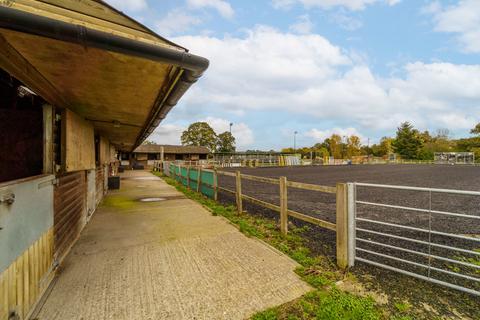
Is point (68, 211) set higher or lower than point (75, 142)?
lower

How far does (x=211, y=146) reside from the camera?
70.4m

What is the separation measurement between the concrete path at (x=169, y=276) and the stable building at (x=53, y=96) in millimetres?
343

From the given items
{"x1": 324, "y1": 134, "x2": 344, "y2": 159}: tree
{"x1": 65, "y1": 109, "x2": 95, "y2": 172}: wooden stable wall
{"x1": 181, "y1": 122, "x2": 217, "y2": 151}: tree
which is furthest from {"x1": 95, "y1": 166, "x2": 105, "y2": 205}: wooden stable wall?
{"x1": 324, "y1": 134, "x2": 344, "y2": 159}: tree

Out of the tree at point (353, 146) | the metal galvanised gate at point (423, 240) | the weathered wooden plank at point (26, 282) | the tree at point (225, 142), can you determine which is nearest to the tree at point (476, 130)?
the tree at point (353, 146)

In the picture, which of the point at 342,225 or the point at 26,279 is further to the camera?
the point at 342,225

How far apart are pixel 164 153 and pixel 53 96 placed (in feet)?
137

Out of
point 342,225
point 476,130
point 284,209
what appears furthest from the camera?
→ point 476,130

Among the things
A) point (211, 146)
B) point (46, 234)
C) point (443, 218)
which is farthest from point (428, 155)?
point (46, 234)

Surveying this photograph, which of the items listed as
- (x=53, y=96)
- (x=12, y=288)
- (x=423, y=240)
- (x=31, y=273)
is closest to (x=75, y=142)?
(x=53, y=96)

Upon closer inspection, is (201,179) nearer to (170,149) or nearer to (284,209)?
(284,209)

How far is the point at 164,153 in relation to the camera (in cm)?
4269

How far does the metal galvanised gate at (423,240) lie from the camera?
98.7 inches

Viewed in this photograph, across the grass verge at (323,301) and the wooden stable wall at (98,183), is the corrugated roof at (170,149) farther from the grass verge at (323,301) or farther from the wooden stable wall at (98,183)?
the grass verge at (323,301)

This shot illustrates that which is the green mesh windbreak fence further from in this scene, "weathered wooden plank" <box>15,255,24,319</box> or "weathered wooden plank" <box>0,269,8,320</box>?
"weathered wooden plank" <box>0,269,8,320</box>
